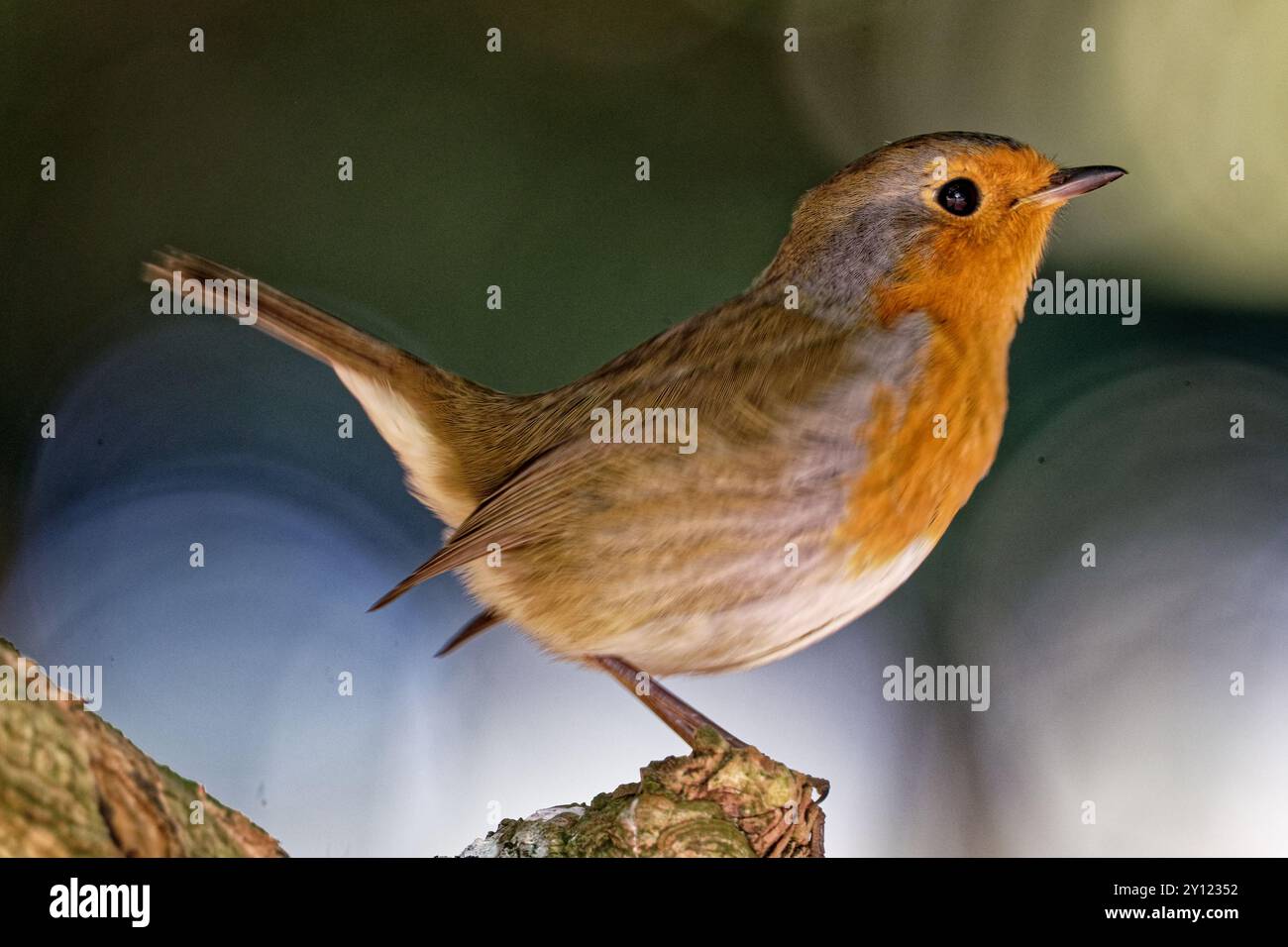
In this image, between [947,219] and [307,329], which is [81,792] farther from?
[947,219]

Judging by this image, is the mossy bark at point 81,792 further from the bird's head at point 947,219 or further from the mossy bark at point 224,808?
the bird's head at point 947,219

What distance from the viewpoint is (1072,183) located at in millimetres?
2619

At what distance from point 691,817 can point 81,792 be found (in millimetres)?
1056

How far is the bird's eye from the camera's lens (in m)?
2.63

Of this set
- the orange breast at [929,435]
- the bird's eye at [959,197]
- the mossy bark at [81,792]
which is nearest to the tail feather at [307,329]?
the mossy bark at [81,792]

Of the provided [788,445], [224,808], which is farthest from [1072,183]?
[224,808]

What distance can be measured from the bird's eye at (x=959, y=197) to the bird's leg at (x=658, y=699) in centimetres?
126

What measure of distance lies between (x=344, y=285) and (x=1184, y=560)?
7.46ft

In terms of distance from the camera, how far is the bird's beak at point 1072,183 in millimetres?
2623

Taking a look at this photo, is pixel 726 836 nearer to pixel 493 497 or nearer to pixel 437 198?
pixel 493 497

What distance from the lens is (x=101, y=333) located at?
10.1 feet

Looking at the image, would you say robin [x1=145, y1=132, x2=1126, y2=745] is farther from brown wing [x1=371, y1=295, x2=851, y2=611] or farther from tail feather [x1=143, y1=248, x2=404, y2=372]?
tail feather [x1=143, y1=248, x2=404, y2=372]

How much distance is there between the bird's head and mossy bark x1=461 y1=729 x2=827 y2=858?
41.8 inches
